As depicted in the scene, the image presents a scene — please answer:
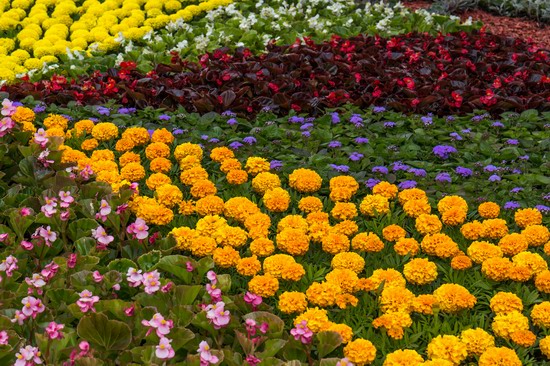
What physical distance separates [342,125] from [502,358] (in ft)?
8.25

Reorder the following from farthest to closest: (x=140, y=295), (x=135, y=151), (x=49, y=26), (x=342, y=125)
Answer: (x=49, y=26) < (x=342, y=125) < (x=135, y=151) < (x=140, y=295)

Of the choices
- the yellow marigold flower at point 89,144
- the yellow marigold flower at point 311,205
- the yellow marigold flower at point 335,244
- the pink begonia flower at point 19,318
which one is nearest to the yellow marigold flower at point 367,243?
the yellow marigold flower at point 335,244

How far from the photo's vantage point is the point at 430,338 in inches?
117

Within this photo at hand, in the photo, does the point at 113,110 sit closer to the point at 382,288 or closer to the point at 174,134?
the point at 174,134

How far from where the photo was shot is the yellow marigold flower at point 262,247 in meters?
3.47

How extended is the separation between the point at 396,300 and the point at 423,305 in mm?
116

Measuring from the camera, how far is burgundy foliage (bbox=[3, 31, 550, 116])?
17.3 feet

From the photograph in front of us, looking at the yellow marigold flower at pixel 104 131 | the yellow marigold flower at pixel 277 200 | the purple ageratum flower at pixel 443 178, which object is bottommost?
the yellow marigold flower at pixel 104 131

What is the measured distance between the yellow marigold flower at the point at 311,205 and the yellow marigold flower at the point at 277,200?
8 centimetres

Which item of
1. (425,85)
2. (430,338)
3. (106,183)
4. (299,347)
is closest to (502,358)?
(430,338)

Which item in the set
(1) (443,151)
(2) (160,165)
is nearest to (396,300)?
(1) (443,151)

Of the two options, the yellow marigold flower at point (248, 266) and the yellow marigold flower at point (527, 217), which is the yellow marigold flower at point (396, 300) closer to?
the yellow marigold flower at point (248, 266)

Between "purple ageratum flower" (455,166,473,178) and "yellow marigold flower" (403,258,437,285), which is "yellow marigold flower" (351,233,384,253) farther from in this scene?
"purple ageratum flower" (455,166,473,178)

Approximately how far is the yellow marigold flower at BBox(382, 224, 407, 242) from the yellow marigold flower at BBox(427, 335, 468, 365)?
833mm
